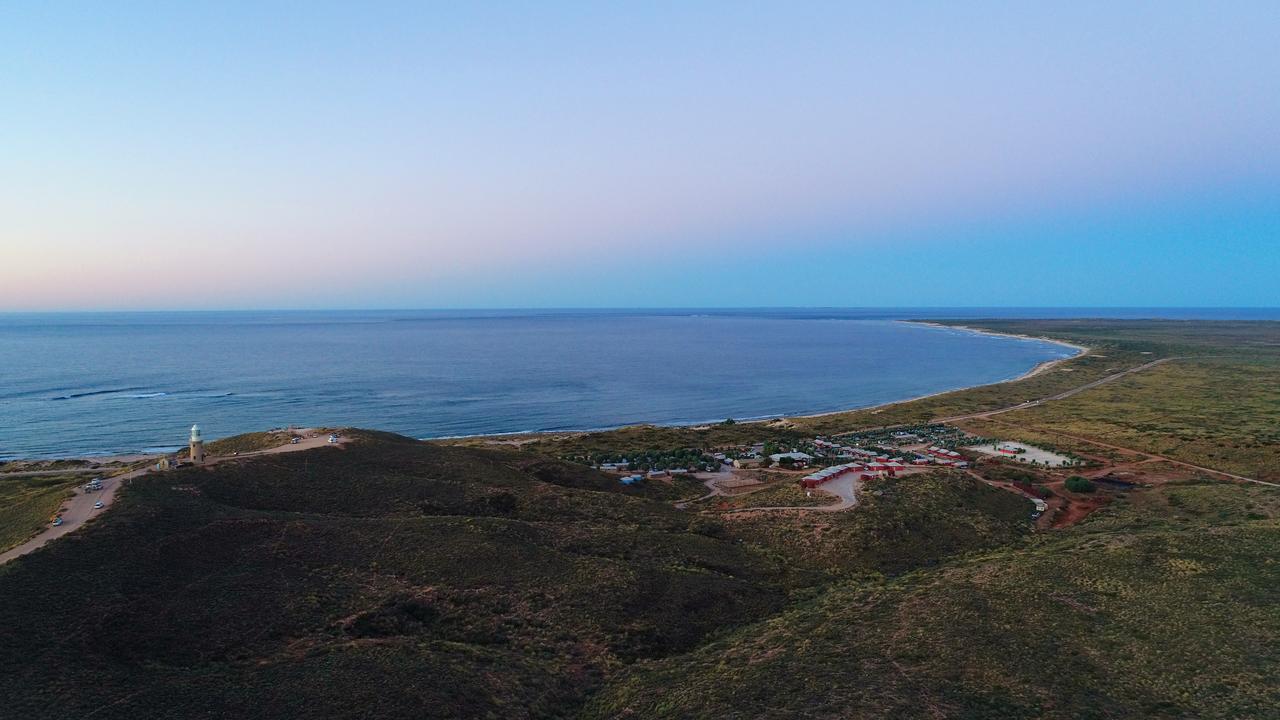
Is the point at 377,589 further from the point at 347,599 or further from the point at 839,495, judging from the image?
the point at 839,495

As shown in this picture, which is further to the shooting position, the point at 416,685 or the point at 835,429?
the point at 835,429

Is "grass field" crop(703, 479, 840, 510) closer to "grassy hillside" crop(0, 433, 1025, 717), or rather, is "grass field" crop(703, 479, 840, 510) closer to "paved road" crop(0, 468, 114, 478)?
"grassy hillside" crop(0, 433, 1025, 717)

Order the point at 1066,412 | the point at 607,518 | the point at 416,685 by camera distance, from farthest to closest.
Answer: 1. the point at 1066,412
2. the point at 607,518
3. the point at 416,685

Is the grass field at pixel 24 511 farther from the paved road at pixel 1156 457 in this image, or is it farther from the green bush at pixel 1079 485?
the paved road at pixel 1156 457

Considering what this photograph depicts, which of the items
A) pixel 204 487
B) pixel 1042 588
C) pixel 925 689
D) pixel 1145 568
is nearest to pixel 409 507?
pixel 204 487

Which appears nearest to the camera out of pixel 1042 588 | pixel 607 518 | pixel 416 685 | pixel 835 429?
pixel 416 685

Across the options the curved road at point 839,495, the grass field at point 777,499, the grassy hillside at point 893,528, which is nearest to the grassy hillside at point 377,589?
the grassy hillside at point 893,528

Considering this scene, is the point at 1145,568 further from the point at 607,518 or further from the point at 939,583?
the point at 607,518

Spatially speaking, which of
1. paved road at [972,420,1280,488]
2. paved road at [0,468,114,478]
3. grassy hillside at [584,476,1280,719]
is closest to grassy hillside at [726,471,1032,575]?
grassy hillside at [584,476,1280,719]
